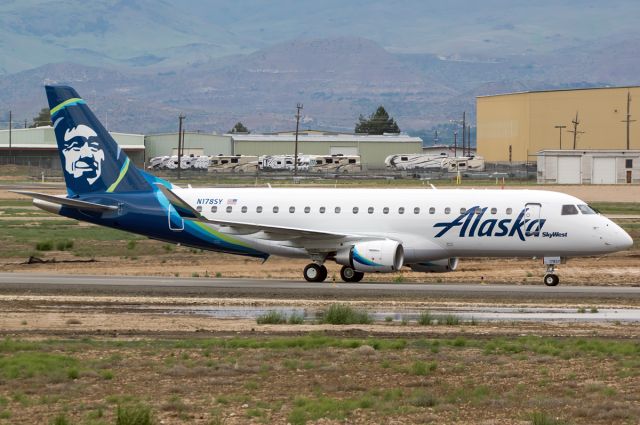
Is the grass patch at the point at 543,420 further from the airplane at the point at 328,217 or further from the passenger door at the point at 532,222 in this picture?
the passenger door at the point at 532,222

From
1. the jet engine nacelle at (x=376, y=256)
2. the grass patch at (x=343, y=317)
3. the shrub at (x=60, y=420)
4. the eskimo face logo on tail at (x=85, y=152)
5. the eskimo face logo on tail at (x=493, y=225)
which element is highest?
the eskimo face logo on tail at (x=85, y=152)

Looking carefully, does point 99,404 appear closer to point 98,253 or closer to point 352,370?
point 352,370

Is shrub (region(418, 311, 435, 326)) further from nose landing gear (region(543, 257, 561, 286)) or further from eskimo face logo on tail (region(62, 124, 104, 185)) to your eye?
eskimo face logo on tail (region(62, 124, 104, 185))

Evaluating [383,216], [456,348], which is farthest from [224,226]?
[456,348]

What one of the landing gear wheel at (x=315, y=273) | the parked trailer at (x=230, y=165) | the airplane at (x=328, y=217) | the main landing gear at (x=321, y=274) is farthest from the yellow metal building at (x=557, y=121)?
the landing gear wheel at (x=315, y=273)

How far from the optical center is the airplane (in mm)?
40406

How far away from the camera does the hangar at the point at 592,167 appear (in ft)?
407

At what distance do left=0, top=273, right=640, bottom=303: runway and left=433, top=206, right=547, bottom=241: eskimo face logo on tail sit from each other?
164 centimetres

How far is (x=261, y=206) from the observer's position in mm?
43312

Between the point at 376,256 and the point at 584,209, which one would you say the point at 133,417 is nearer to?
the point at 376,256

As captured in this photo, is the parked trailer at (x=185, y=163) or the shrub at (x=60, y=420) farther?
the parked trailer at (x=185, y=163)

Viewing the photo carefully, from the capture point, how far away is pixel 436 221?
1614 inches

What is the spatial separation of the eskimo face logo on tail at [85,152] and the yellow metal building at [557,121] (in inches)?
4998

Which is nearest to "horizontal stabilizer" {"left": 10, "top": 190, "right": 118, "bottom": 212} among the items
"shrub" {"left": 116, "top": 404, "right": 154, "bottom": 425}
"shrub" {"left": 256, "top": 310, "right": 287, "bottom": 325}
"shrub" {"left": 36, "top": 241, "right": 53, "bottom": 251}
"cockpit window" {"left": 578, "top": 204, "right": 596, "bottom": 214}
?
"shrub" {"left": 36, "top": 241, "right": 53, "bottom": 251}
